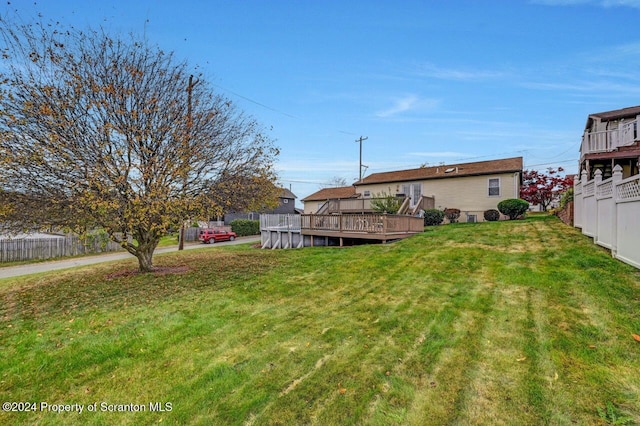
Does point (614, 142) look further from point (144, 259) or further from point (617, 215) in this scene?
point (144, 259)

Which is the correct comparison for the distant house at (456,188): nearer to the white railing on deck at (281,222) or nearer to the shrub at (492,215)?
the shrub at (492,215)

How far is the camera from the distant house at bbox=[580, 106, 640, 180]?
42.4 feet

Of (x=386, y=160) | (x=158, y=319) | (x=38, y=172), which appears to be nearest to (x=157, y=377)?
(x=158, y=319)

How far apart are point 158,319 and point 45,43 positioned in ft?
24.1

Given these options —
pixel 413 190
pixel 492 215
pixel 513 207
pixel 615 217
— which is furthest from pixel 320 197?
pixel 615 217

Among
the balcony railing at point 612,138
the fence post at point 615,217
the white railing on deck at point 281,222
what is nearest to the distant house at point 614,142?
the balcony railing at point 612,138

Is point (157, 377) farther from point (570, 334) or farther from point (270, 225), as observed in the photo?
point (270, 225)

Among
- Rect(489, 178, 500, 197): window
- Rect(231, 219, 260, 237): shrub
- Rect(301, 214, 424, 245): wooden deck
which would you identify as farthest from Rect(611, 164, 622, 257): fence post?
Rect(231, 219, 260, 237): shrub

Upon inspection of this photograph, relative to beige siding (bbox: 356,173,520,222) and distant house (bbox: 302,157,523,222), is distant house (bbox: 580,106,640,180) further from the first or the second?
beige siding (bbox: 356,173,520,222)

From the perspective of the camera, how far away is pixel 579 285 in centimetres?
542

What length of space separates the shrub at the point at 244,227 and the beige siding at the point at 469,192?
16260 mm

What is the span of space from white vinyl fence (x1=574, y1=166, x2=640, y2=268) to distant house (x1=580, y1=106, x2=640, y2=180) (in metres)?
6.07

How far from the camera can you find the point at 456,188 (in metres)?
20.9

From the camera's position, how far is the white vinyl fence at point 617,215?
19.1 ft
